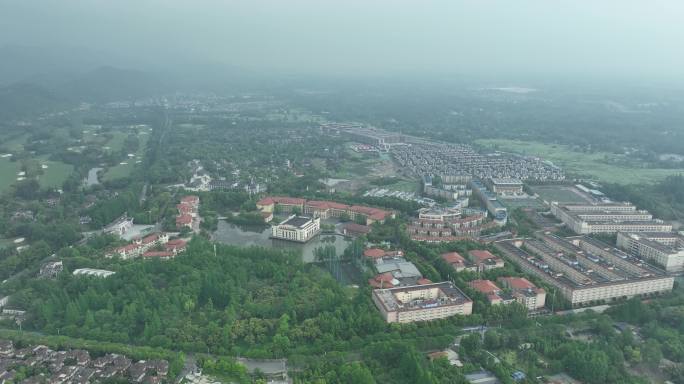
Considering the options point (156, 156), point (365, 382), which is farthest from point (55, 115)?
point (365, 382)

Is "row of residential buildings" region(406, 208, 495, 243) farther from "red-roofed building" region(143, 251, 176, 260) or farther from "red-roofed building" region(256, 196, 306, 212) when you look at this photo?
"red-roofed building" region(143, 251, 176, 260)

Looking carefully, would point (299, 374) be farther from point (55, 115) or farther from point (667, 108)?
point (667, 108)

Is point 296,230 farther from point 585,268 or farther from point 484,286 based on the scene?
point 585,268

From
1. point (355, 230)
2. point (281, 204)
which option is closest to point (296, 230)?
point (355, 230)

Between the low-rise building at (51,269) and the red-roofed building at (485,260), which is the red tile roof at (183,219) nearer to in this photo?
the low-rise building at (51,269)

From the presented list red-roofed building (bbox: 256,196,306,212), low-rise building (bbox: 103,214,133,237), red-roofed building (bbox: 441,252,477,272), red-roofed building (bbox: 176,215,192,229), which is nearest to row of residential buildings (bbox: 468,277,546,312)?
red-roofed building (bbox: 441,252,477,272)

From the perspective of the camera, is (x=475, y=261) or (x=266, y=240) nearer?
(x=475, y=261)
